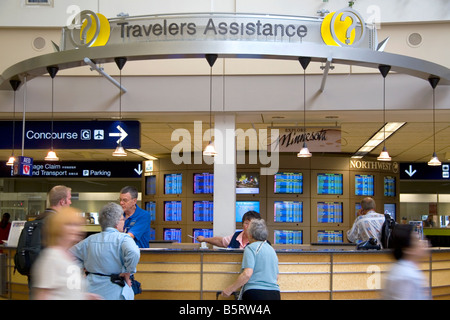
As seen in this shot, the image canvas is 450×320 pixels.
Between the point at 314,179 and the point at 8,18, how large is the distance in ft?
25.6

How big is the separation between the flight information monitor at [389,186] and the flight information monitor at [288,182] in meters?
2.45

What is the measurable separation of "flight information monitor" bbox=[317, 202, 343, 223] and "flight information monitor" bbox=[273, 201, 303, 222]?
18.1 inches

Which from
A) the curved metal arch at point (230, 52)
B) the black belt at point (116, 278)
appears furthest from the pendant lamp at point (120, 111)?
the black belt at point (116, 278)

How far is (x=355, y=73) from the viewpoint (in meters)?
9.23

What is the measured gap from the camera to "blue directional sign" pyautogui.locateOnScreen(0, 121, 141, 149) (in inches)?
383

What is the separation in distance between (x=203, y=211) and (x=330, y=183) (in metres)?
3.11

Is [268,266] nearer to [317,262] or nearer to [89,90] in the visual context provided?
[317,262]

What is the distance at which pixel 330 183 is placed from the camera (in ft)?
47.7

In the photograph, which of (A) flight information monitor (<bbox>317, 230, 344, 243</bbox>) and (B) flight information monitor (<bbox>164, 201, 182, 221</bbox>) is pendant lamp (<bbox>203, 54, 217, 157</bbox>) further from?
(A) flight information monitor (<bbox>317, 230, 344, 243</bbox>)

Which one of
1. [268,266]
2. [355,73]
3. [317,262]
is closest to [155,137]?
[355,73]

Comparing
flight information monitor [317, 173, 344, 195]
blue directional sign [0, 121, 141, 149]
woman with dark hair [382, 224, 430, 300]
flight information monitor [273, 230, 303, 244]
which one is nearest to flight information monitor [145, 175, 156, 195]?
flight information monitor [273, 230, 303, 244]

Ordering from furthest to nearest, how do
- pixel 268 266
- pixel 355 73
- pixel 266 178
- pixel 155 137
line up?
pixel 266 178
pixel 155 137
pixel 355 73
pixel 268 266

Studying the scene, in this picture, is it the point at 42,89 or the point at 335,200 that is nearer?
the point at 42,89

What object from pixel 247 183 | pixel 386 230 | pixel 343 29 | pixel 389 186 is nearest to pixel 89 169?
pixel 247 183
